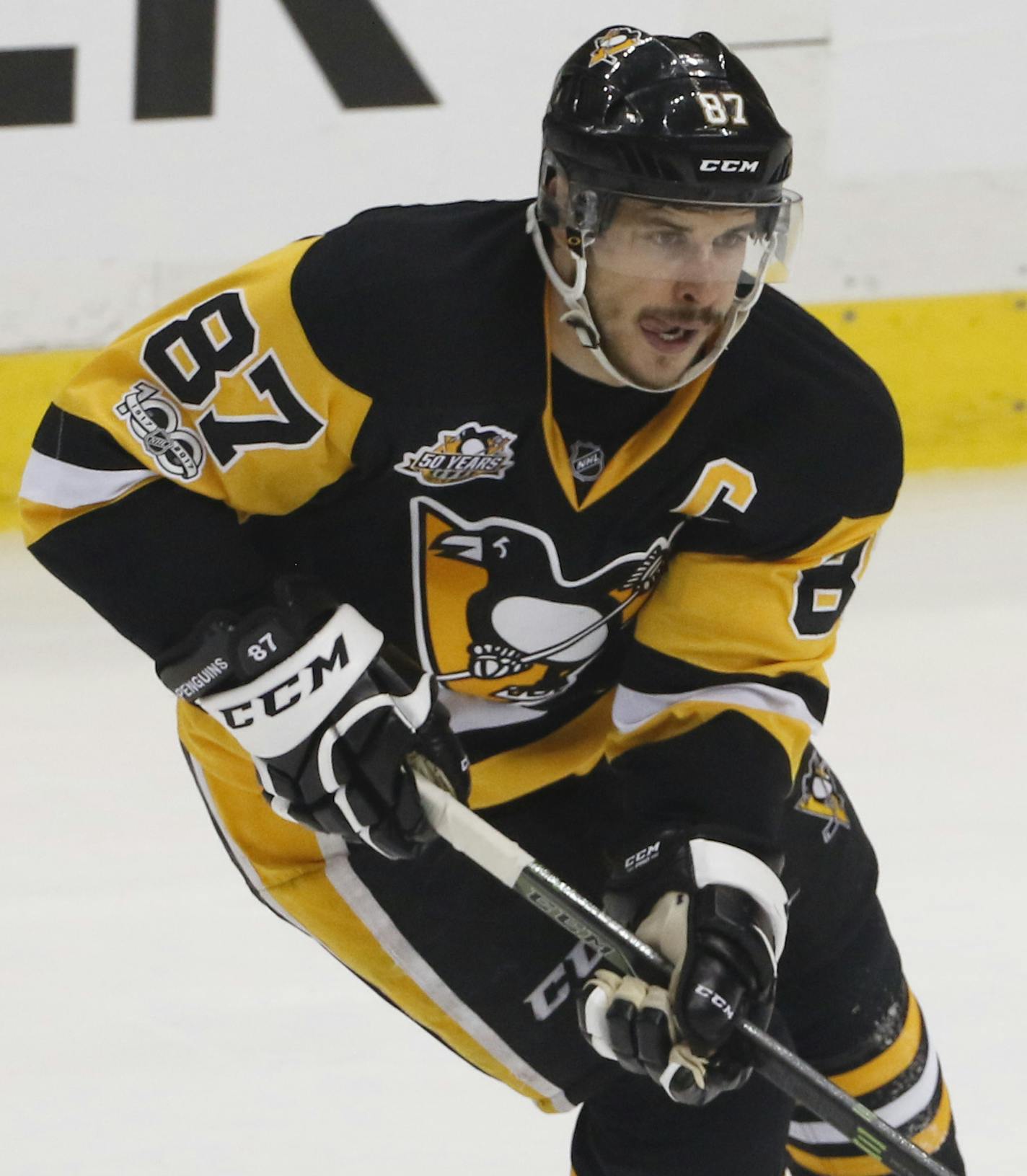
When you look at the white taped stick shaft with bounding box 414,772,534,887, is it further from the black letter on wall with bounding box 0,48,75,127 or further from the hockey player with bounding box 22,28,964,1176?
the black letter on wall with bounding box 0,48,75,127

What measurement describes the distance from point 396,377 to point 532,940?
61 centimetres

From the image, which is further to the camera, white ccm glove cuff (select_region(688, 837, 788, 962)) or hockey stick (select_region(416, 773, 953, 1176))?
white ccm glove cuff (select_region(688, 837, 788, 962))

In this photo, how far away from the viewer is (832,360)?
6.41 feet

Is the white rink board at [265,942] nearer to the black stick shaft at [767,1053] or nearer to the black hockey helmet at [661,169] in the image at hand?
the black stick shaft at [767,1053]

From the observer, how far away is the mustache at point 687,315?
182 centimetres

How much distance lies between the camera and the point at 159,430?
6.20 feet

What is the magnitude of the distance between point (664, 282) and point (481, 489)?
284 millimetres

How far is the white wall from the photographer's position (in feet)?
13.0

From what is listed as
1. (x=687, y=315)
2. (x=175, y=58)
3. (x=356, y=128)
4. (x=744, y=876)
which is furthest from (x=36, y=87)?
(x=744, y=876)

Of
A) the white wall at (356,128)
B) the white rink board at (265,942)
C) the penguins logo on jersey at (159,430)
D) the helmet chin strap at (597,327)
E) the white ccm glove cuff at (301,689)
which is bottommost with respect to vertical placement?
the white rink board at (265,942)

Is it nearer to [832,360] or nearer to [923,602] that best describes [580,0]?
[923,602]

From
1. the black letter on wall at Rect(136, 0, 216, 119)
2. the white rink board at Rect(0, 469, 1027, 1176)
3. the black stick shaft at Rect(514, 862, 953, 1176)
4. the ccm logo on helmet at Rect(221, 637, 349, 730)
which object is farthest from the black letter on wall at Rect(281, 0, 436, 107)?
the black stick shaft at Rect(514, 862, 953, 1176)

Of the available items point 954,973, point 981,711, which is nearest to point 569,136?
point 954,973

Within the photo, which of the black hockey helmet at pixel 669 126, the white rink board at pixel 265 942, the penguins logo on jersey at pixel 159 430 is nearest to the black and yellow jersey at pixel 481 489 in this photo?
the penguins logo on jersey at pixel 159 430
